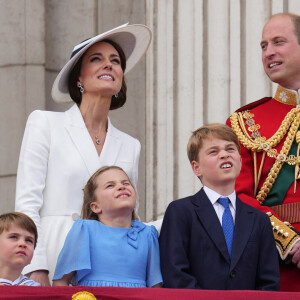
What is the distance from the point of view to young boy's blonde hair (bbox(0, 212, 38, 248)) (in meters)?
4.82

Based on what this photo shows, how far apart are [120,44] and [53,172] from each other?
818 millimetres

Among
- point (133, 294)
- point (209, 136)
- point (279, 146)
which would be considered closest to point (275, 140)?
point (279, 146)

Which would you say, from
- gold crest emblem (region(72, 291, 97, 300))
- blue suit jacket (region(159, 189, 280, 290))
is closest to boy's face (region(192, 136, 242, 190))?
blue suit jacket (region(159, 189, 280, 290))

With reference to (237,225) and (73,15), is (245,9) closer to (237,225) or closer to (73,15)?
(73,15)

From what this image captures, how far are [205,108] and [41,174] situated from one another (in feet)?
7.53

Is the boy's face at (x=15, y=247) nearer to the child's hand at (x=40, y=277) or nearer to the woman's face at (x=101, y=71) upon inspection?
the child's hand at (x=40, y=277)

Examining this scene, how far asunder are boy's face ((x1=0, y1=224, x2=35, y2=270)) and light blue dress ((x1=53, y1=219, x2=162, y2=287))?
0.54 feet

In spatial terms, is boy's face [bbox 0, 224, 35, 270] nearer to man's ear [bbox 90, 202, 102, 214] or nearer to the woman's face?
man's ear [bbox 90, 202, 102, 214]

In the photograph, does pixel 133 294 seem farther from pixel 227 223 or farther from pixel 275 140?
pixel 275 140

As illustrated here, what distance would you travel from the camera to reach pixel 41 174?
5164 millimetres

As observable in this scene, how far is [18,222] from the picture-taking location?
482 centimetres

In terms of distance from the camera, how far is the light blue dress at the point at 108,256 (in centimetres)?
482

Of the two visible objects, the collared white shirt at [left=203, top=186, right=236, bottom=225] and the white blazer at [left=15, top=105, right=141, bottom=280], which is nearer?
the collared white shirt at [left=203, top=186, right=236, bottom=225]

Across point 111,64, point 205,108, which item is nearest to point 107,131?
point 111,64
